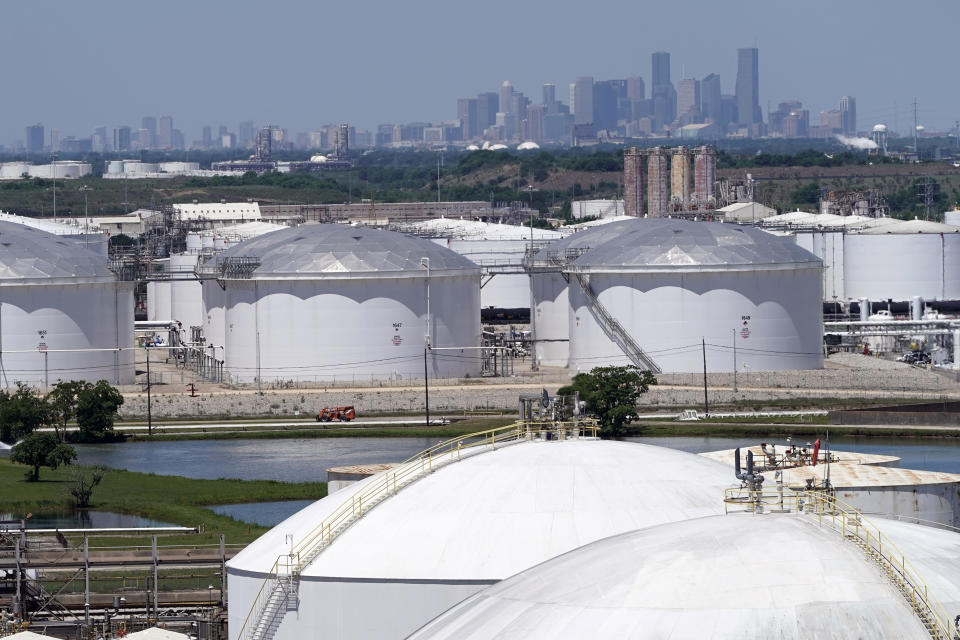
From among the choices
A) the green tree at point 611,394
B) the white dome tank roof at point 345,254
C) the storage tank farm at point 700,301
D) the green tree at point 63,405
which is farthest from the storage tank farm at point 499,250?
the green tree at point 63,405

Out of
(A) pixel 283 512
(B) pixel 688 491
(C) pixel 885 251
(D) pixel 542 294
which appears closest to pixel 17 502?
(A) pixel 283 512

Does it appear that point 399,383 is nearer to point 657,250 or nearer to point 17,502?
point 657,250

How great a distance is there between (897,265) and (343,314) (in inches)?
1383

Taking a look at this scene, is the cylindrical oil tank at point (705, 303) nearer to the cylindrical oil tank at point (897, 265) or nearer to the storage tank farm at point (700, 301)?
the storage tank farm at point (700, 301)

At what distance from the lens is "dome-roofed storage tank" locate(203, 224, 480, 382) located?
251 feet

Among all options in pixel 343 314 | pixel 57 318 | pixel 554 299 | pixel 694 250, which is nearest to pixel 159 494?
pixel 343 314

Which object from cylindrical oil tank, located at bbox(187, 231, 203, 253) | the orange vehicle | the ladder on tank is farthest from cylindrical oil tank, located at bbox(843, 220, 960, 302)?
the orange vehicle

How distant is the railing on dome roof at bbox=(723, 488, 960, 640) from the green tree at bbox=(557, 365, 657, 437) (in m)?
38.1

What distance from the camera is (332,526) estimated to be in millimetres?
29531

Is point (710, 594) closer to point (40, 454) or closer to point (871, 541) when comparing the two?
point (871, 541)

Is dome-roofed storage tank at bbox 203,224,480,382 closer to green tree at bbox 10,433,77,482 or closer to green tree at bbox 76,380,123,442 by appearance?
green tree at bbox 76,380,123,442

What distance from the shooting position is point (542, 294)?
282 ft

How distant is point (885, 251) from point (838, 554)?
8092cm

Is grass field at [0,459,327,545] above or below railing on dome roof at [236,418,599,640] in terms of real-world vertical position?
below
